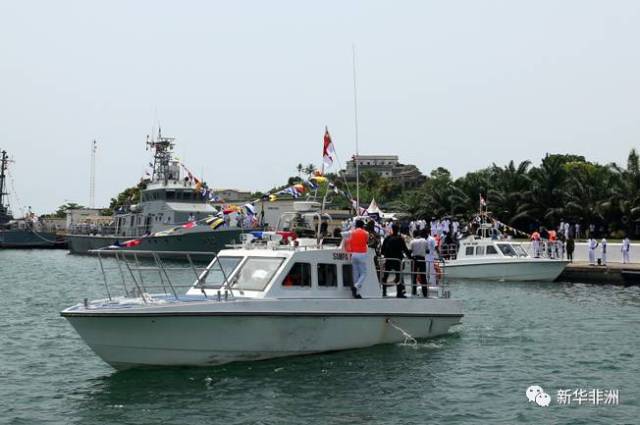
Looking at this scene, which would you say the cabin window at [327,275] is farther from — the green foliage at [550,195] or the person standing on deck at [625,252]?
the green foliage at [550,195]

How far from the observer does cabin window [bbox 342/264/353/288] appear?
16672 millimetres

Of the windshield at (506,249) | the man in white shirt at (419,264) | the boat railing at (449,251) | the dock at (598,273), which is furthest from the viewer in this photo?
the boat railing at (449,251)

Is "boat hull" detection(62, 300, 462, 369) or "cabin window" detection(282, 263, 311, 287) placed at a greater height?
"cabin window" detection(282, 263, 311, 287)

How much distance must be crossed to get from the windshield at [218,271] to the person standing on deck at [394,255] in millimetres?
3585

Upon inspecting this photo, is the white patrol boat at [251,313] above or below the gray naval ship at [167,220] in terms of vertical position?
below

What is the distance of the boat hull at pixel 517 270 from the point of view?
37.4 m

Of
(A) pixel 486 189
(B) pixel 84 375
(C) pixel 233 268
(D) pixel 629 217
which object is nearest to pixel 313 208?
(C) pixel 233 268

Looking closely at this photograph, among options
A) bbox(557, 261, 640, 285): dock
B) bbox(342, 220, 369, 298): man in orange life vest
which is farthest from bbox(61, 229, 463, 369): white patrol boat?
bbox(557, 261, 640, 285): dock

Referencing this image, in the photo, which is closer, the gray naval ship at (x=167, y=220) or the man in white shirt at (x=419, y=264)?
the man in white shirt at (x=419, y=264)

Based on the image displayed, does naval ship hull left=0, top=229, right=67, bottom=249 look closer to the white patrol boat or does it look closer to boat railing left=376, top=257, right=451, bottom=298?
boat railing left=376, top=257, right=451, bottom=298

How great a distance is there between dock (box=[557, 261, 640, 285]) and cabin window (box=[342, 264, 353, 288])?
73.3 ft

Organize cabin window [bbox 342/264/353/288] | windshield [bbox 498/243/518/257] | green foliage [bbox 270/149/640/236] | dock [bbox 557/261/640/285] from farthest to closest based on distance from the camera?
green foliage [bbox 270/149/640/236]
windshield [bbox 498/243/518/257]
dock [bbox 557/261/640/285]
cabin window [bbox 342/264/353/288]

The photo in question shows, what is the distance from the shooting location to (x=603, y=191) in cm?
5584

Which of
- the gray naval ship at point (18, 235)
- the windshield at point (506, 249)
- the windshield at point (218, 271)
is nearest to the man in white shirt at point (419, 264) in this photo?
the windshield at point (218, 271)
